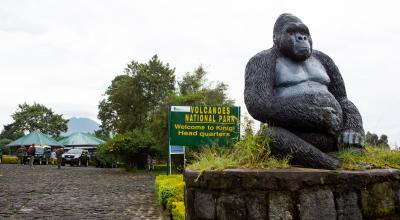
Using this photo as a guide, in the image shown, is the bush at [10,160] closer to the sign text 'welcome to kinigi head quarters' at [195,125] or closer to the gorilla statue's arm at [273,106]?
the sign text 'welcome to kinigi head quarters' at [195,125]

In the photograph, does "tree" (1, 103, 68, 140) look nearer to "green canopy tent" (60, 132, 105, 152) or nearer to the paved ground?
"green canopy tent" (60, 132, 105, 152)

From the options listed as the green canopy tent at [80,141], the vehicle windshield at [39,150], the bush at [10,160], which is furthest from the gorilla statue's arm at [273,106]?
the green canopy tent at [80,141]

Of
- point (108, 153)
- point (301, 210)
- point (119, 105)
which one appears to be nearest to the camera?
point (301, 210)

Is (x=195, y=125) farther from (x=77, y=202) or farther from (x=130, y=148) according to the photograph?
(x=130, y=148)

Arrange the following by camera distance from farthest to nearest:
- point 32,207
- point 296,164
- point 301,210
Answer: point 32,207
point 296,164
point 301,210

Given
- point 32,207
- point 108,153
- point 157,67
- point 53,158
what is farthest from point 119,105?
point 32,207

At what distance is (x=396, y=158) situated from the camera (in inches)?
187

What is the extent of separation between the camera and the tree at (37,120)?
5375 cm

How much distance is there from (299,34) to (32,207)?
7376 mm

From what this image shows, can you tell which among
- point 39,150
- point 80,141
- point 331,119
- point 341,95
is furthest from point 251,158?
point 80,141

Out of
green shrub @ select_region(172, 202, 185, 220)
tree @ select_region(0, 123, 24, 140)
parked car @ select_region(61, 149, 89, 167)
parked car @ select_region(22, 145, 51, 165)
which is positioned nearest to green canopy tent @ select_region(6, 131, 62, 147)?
parked car @ select_region(22, 145, 51, 165)

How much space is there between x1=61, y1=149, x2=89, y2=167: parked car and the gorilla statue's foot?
2960cm

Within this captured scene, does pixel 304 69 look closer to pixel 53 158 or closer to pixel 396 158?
pixel 396 158

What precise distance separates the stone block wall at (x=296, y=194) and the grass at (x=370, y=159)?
6.4 inches
